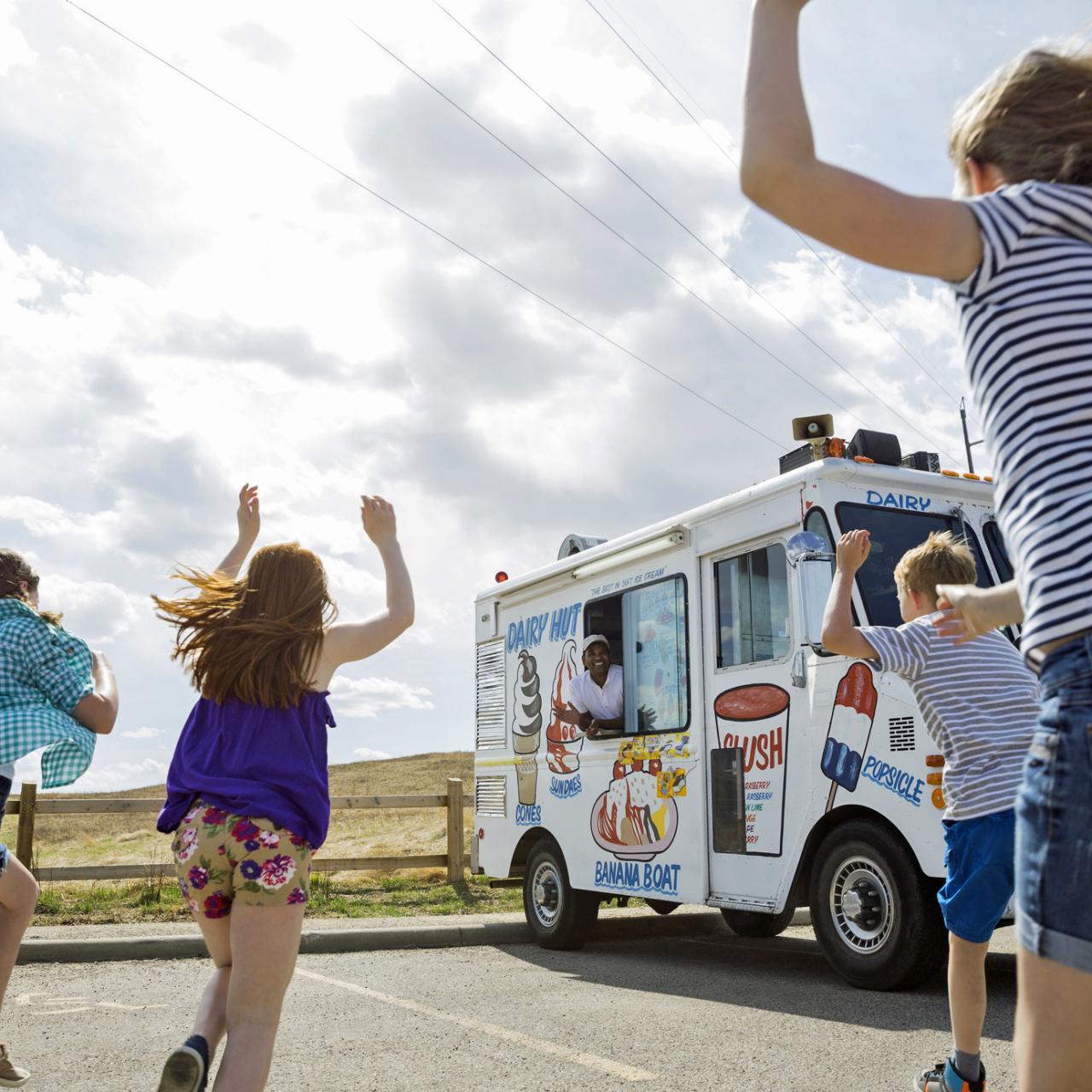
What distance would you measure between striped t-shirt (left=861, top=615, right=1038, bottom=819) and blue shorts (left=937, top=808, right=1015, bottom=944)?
5cm

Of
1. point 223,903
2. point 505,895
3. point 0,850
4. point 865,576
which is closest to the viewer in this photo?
point 223,903

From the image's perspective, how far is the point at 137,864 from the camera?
12188mm

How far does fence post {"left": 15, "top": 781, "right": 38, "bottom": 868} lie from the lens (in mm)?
11492

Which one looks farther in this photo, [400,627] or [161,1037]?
[161,1037]

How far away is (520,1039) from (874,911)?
6.86ft

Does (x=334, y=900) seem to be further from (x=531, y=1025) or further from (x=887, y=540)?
(x=887, y=540)

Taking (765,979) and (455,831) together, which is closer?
(765,979)

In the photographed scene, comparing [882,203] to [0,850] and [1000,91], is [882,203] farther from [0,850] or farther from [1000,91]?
[0,850]

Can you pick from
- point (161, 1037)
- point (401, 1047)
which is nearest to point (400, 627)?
point (401, 1047)

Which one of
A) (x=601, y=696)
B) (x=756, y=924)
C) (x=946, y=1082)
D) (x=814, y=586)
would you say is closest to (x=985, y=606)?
(x=946, y=1082)

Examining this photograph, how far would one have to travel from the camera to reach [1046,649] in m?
1.63

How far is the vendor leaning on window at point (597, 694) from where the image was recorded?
29.1 feet

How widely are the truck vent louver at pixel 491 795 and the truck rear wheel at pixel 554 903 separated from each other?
60cm

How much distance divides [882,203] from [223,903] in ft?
8.07
